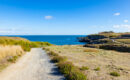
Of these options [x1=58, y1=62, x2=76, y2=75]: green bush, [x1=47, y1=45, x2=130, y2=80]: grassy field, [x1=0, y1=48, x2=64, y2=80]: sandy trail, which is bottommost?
[x1=47, y1=45, x2=130, y2=80]: grassy field

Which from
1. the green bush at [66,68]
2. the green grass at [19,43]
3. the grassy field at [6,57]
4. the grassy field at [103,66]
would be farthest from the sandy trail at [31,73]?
the green grass at [19,43]

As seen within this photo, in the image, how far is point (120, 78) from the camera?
18.4ft

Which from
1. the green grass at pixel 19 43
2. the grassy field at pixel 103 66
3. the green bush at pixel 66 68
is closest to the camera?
the grassy field at pixel 103 66

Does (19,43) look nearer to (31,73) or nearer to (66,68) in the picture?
(31,73)

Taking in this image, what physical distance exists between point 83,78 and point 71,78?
0.70 meters

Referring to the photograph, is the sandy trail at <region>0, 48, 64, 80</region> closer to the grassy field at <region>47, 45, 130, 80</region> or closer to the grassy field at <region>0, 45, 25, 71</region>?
the grassy field at <region>0, 45, 25, 71</region>

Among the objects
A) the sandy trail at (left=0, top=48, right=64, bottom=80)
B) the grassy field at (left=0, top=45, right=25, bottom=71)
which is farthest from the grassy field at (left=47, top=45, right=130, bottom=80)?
the grassy field at (left=0, top=45, right=25, bottom=71)

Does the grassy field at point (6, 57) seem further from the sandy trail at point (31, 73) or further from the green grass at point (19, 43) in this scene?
the green grass at point (19, 43)

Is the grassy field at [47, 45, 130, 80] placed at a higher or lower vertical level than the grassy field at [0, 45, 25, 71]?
lower

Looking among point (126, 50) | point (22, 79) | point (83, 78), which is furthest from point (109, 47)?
point (22, 79)

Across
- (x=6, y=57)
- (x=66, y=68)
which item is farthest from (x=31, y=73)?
(x=6, y=57)

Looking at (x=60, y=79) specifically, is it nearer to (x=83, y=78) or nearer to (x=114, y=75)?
(x=83, y=78)

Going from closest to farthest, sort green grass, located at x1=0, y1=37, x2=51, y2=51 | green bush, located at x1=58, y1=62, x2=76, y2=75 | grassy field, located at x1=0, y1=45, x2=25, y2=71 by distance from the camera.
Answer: green bush, located at x1=58, y1=62, x2=76, y2=75, grassy field, located at x1=0, y1=45, x2=25, y2=71, green grass, located at x1=0, y1=37, x2=51, y2=51

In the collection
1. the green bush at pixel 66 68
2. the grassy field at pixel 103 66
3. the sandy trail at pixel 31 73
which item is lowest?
the grassy field at pixel 103 66
